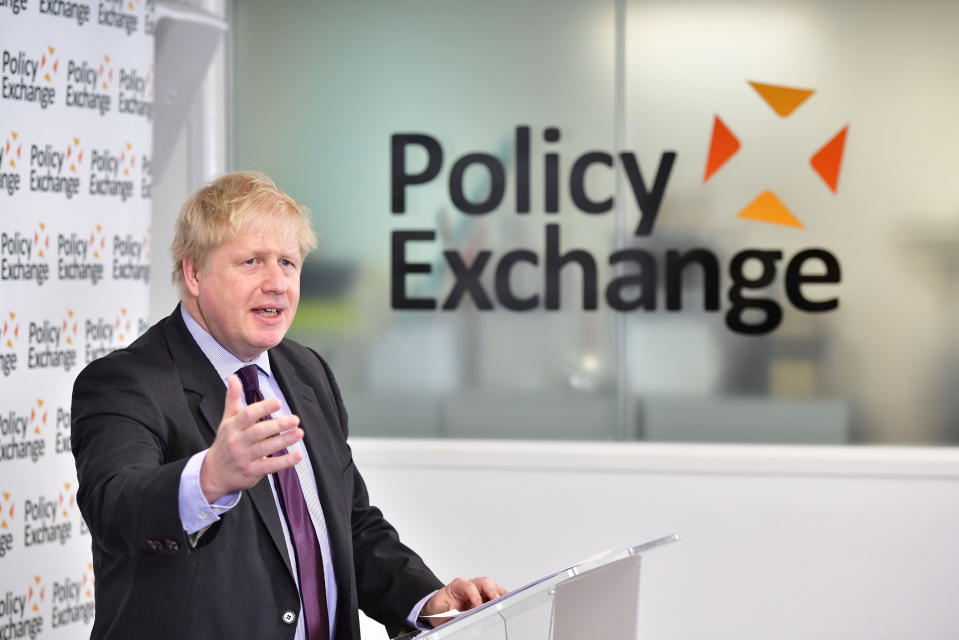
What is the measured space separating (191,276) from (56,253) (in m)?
1.53

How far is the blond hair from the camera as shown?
1.98 metres

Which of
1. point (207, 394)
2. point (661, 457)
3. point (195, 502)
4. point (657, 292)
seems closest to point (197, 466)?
point (195, 502)

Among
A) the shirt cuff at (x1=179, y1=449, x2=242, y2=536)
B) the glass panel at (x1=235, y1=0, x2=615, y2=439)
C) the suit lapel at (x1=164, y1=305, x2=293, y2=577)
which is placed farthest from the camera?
the glass panel at (x1=235, y1=0, x2=615, y2=439)

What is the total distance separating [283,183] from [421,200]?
2.11 ft

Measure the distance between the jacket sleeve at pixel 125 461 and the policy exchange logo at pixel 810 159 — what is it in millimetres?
3749

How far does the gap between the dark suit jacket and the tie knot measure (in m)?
0.06

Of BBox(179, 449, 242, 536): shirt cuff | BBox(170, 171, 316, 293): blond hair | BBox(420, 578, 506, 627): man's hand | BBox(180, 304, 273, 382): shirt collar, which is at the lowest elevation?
BBox(420, 578, 506, 627): man's hand

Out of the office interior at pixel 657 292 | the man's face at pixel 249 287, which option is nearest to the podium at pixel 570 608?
the man's face at pixel 249 287

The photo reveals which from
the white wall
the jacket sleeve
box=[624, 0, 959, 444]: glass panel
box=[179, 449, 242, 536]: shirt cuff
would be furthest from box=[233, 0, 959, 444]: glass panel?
box=[179, 449, 242, 536]: shirt cuff

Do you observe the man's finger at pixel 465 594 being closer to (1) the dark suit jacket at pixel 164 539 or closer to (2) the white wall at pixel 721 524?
(1) the dark suit jacket at pixel 164 539

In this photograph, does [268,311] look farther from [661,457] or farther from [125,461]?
[661,457]

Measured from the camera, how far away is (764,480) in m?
5.11

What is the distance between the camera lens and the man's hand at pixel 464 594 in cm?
208

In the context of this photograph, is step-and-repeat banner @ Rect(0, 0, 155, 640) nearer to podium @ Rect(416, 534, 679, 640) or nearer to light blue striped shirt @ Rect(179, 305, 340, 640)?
light blue striped shirt @ Rect(179, 305, 340, 640)
